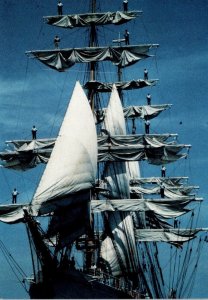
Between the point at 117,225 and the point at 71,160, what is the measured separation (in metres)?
10.1

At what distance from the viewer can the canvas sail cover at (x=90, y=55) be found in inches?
1511

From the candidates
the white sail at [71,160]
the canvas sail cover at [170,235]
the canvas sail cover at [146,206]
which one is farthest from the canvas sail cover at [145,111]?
the white sail at [71,160]

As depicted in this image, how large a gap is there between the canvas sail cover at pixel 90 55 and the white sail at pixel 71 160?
676cm

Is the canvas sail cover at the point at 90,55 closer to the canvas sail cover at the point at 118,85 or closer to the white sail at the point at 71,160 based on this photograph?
the canvas sail cover at the point at 118,85

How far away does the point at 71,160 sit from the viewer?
93.2 feet

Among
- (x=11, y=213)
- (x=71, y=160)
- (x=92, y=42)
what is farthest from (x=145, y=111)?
(x=71, y=160)

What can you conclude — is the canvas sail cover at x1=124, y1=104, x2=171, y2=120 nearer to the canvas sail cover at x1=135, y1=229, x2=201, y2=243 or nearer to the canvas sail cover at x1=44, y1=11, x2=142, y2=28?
the canvas sail cover at x1=44, y1=11, x2=142, y2=28

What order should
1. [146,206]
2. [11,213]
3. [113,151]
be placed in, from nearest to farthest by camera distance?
[11,213] → [146,206] → [113,151]

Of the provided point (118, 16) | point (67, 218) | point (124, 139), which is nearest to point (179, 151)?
point (124, 139)

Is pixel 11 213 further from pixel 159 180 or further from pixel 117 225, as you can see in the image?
pixel 159 180

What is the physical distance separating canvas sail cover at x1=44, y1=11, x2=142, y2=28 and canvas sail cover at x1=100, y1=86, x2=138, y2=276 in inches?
176

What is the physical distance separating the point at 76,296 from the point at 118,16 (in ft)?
57.4

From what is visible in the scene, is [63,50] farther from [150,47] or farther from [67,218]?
[67,218]

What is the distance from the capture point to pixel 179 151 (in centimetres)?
3903
